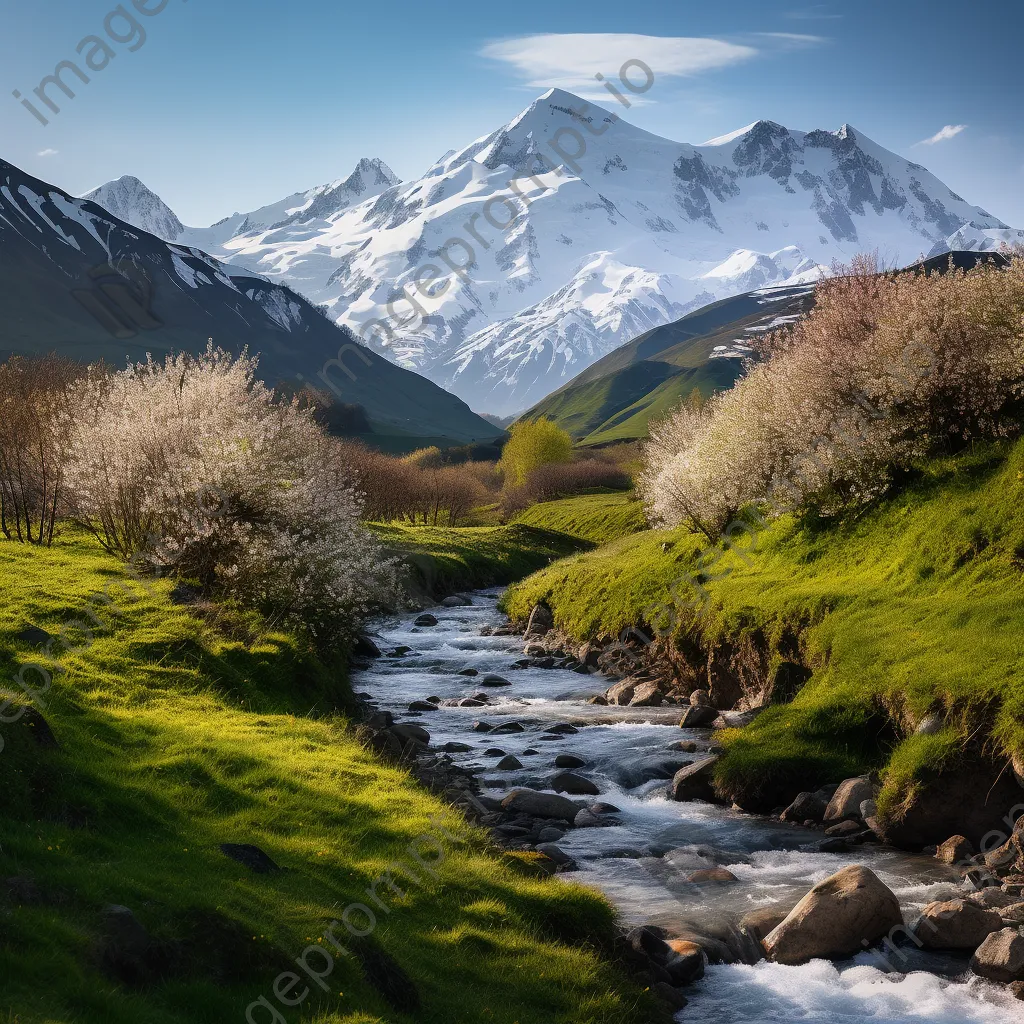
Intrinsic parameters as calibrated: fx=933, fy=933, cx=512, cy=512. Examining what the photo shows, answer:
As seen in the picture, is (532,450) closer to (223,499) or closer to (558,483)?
(558,483)

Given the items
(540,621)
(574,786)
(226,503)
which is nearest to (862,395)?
(574,786)

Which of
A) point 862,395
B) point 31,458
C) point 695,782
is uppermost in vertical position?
point 862,395

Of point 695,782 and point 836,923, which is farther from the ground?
point 836,923

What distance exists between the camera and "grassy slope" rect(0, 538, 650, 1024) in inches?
380

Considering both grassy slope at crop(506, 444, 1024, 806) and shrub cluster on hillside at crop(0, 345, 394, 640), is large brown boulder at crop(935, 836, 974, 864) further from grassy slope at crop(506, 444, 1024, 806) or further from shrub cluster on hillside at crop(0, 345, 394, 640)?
shrub cluster on hillside at crop(0, 345, 394, 640)

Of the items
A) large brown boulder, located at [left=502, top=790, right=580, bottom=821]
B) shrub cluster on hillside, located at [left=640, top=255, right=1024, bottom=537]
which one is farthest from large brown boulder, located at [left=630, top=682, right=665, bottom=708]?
large brown boulder, located at [left=502, top=790, right=580, bottom=821]

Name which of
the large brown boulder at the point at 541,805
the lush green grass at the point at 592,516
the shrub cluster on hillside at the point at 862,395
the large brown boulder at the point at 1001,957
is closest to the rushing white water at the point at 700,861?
the large brown boulder at the point at 1001,957

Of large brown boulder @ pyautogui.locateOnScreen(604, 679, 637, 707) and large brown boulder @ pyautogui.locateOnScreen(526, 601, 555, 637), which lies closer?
large brown boulder @ pyautogui.locateOnScreen(604, 679, 637, 707)

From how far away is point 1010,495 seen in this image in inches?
1056

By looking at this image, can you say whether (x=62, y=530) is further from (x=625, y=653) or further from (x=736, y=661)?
(x=736, y=661)

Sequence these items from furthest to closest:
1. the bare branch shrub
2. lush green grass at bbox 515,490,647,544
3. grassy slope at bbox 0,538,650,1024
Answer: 1. lush green grass at bbox 515,490,647,544
2. the bare branch shrub
3. grassy slope at bbox 0,538,650,1024

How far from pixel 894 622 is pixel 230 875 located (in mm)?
18607

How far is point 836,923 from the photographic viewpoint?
573 inches

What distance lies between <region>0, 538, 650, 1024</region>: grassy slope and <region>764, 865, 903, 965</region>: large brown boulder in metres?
2.90
